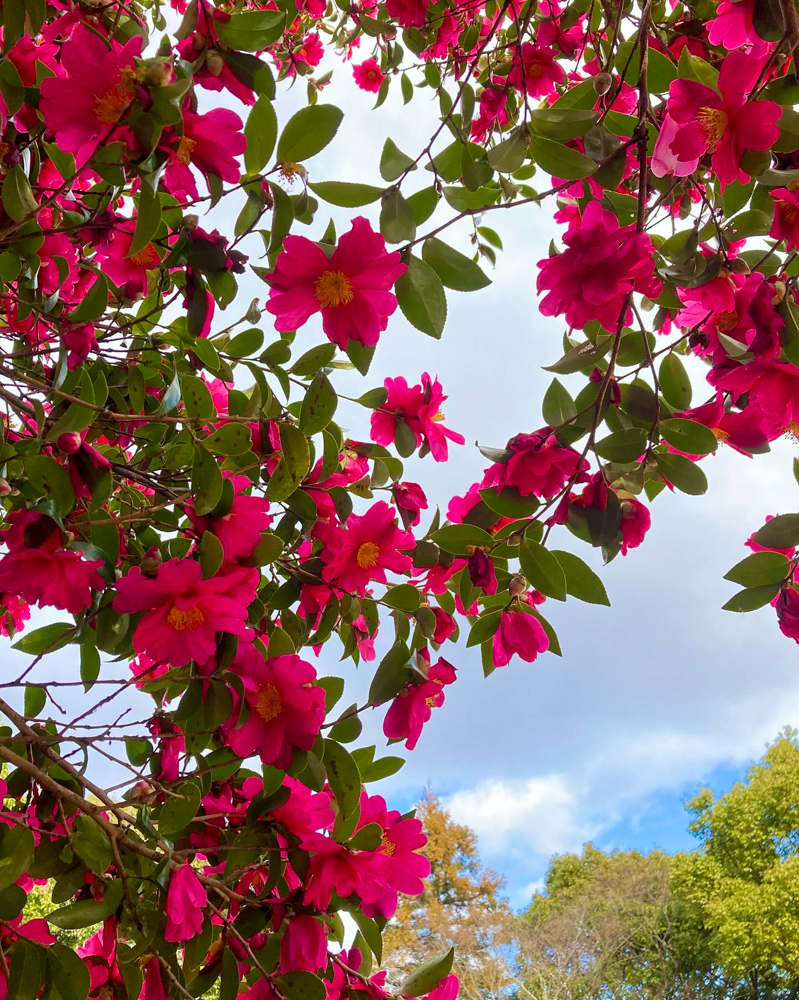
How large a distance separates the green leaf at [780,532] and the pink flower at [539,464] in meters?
0.18

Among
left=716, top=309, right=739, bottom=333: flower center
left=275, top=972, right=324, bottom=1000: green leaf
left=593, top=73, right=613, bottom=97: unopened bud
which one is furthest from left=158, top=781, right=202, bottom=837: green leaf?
left=593, top=73, right=613, bottom=97: unopened bud

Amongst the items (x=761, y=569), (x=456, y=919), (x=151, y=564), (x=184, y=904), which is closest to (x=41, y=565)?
(x=151, y=564)

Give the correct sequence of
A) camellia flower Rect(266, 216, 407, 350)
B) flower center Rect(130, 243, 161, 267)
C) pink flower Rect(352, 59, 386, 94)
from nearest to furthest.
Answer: camellia flower Rect(266, 216, 407, 350), flower center Rect(130, 243, 161, 267), pink flower Rect(352, 59, 386, 94)

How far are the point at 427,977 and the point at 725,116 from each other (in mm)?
837

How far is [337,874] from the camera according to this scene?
68 centimetres

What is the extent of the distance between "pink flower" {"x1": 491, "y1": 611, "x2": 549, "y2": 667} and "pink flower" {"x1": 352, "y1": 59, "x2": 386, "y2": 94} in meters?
2.12

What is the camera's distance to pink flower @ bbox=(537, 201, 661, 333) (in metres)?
0.62

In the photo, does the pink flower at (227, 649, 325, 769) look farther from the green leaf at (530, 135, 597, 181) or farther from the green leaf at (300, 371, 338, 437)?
the green leaf at (530, 135, 597, 181)

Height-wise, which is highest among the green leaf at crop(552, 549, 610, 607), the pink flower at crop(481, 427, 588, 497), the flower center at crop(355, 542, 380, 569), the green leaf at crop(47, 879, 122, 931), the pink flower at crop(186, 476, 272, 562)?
the pink flower at crop(481, 427, 588, 497)

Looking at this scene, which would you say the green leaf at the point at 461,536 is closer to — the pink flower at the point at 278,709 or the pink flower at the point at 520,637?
the pink flower at the point at 520,637

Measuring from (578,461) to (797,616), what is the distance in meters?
0.26

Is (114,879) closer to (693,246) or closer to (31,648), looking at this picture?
(31,648)

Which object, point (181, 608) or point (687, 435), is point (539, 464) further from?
point (181, 608)

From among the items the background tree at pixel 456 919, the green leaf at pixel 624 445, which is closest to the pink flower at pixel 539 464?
the green leaf at pixel 624 445
